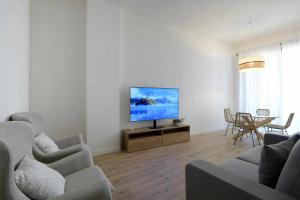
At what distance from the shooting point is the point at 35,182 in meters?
1.05

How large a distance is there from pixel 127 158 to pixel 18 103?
6.24 feet

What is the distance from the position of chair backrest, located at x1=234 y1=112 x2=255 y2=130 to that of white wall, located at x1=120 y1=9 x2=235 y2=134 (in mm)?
1048

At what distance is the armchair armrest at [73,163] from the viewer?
61.6 inches

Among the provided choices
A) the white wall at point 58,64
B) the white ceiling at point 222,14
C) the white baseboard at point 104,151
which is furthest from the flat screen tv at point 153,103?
the white ceiling at point 222,14

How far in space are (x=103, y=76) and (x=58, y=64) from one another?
2.66ft

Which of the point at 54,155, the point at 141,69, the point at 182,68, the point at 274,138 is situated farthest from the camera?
the point at 182,68

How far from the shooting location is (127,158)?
3.08 metres

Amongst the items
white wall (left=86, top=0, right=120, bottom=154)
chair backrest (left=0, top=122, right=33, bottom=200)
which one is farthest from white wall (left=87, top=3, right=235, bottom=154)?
chair backrest (left=0, top=122, right=33, bottom=200)

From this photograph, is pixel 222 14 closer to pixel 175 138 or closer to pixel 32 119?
pixel 175 138

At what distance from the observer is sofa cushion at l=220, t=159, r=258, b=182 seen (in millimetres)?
1507

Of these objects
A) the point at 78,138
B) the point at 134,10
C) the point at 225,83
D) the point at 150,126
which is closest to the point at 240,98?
the point at 225,83

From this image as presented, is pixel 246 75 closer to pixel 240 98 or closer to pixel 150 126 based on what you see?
pixel 240 98

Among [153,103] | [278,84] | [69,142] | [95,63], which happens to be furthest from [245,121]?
[69,142]

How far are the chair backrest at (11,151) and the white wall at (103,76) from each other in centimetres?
181
